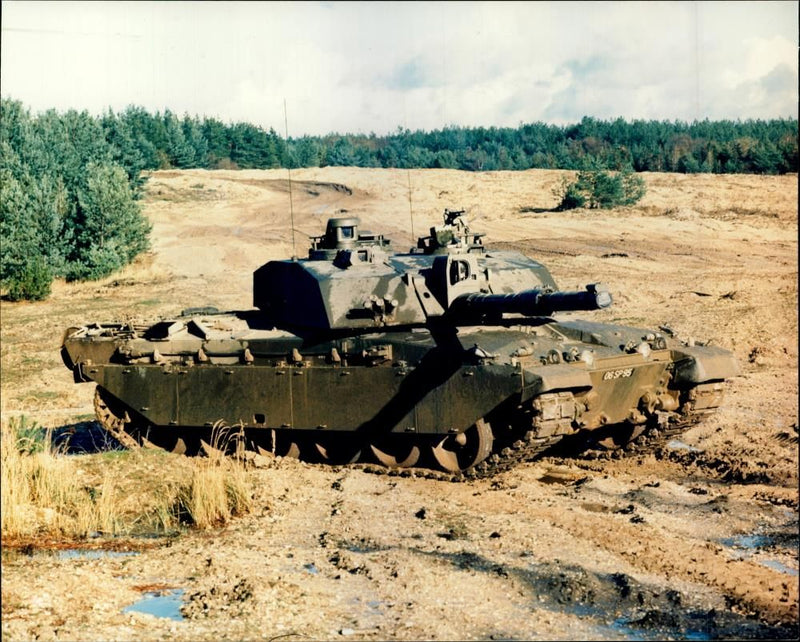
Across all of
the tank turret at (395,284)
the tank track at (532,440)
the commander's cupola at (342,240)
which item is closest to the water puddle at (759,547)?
the tank track at (532,440)

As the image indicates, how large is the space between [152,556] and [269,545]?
109 centimetres

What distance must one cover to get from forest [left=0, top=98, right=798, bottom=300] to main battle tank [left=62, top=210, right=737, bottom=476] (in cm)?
723

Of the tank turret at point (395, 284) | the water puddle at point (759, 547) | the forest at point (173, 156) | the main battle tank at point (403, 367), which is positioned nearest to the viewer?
the water puddle at point (759, 547)

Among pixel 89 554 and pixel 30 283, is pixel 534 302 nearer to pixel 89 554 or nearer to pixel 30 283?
pixel 89 554

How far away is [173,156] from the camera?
69.2 meters

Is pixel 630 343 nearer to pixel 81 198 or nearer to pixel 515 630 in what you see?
pixel 515 630

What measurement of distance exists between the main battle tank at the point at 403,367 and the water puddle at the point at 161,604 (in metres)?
4.36

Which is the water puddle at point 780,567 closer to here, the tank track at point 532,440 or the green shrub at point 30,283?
the tank track at point 532,440

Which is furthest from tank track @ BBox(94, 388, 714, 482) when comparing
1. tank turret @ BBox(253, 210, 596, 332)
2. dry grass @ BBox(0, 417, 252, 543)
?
dry grass @ BBox(0, 417, 252, 543)

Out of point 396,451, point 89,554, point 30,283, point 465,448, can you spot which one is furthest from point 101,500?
point 30,283

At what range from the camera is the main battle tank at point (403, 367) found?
40.2 feet

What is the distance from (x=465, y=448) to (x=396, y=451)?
1050 millimetres

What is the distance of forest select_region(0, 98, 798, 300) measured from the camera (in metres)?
33.5

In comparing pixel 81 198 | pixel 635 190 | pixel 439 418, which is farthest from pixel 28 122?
pixel 439 418
